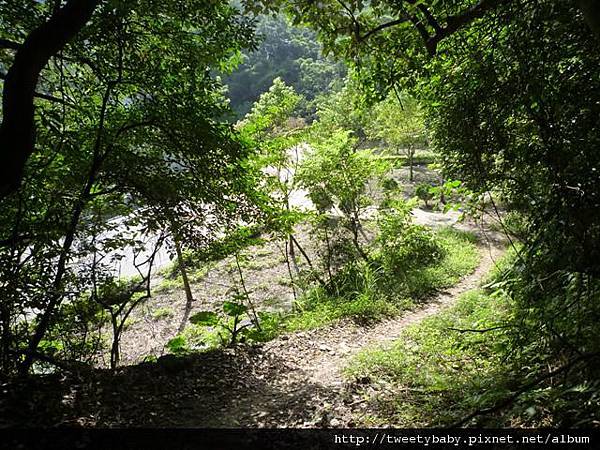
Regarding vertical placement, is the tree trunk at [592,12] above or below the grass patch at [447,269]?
below

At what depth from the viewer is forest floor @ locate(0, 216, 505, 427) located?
3242 mm

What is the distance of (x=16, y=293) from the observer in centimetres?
299

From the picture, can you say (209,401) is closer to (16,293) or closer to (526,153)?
(16,293)

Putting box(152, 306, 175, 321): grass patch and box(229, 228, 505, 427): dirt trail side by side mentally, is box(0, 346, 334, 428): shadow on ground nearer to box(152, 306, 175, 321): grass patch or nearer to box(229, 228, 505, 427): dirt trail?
box(229, 228, 505, 427): dirt trail

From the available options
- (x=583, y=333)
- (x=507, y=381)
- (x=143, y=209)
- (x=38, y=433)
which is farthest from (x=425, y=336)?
(x=38, y=433)

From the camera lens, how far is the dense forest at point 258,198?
2615 mm

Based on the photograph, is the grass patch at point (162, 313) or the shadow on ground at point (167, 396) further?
the grass patch at point (162, 313)

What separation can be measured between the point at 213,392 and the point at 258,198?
2684 mm

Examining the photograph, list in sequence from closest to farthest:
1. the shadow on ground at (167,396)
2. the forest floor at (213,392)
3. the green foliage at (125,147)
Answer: the shadow on ground at (167,396), the forest floor at (213,392), the green foliage at (125,147)

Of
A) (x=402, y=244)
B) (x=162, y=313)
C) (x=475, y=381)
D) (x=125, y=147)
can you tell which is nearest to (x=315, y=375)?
(x=475, y=381)

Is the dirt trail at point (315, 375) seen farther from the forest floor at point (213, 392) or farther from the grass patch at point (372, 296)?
the grass patch at point (372, 296)

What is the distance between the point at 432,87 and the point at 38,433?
17.8 ft

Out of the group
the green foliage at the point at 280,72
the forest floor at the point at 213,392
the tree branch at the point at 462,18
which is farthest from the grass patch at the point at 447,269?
the green foliage at the point at 280,72

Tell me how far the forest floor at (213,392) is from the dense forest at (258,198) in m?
0.03
